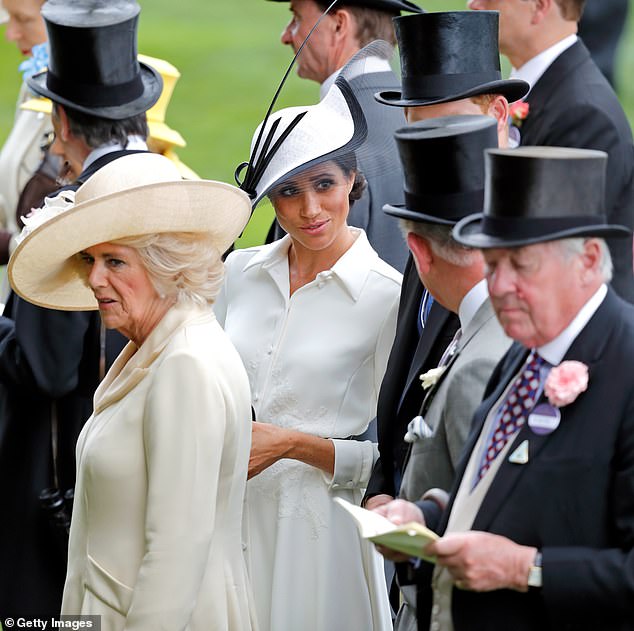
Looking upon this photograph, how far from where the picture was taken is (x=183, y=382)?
346cm

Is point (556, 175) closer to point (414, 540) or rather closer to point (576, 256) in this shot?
point (576, 256)

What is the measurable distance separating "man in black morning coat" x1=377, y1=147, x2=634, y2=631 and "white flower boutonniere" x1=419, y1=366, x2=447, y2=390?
523 mm

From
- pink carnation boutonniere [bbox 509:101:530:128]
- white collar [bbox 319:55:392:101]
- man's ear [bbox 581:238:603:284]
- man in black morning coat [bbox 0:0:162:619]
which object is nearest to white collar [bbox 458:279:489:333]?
man's ear [bbox 581:238:603:284]

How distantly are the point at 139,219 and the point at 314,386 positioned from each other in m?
1.02

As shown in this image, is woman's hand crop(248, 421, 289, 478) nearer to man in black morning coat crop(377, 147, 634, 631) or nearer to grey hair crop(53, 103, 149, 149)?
man in black morning coat crop(377, 147, 634, 631)

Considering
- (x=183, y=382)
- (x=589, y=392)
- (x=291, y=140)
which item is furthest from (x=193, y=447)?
(x=291, y=140)

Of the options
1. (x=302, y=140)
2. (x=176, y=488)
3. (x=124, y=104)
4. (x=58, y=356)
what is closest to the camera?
(x=176, y=488)

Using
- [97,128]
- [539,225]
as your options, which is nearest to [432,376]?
[539,225]

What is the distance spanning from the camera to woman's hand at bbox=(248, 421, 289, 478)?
13.8ft

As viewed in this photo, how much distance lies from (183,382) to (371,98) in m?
1.69

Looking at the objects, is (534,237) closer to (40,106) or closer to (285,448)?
(285,448)

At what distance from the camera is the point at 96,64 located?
5.36m

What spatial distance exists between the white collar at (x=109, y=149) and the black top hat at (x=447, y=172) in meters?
1.88

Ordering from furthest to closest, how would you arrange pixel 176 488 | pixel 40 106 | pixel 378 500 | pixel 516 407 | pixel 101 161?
pixel 40 106
pixel 101 161
pixel 378 500
pixel 176 488
pixel 516 407
